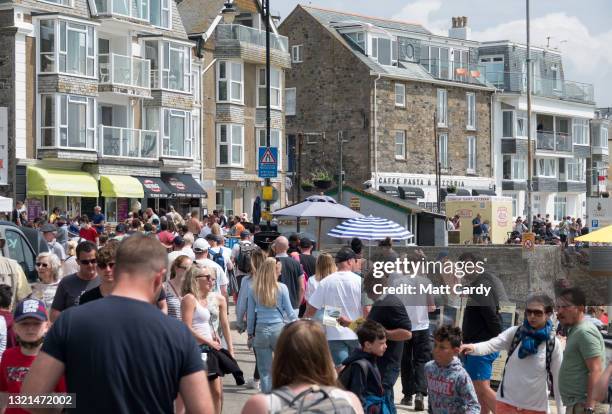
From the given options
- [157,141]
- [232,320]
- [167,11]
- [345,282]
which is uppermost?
[167,11]

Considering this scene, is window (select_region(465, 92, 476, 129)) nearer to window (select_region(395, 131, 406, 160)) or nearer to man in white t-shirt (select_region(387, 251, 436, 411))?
window (select_region(395, 131, 406, 160))

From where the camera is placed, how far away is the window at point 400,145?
58.6 m

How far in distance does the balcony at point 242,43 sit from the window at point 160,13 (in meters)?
4.39

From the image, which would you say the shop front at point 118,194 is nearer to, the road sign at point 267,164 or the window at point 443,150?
the road sign at point 267,164

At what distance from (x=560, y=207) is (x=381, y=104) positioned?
70.5ft

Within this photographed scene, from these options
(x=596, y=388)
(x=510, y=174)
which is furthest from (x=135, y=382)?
(x=510, y=174)

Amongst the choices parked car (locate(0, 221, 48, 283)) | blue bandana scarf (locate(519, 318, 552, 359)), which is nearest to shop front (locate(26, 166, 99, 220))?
parked car (locate(0, 221, 48, 283))

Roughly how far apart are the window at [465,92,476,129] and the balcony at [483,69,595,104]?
2.58m

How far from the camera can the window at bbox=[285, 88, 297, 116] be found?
60.1m

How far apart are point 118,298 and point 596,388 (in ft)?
12.7

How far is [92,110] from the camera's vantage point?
1654 inches

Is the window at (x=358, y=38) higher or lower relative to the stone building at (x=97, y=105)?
higher

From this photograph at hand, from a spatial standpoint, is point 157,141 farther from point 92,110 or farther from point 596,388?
point 596,388

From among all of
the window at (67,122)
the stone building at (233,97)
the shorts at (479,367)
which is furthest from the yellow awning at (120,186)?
the shorts at (479,367)
